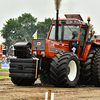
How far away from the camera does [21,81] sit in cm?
1077

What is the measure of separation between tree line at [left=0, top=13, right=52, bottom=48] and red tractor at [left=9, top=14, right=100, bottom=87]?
49362mm

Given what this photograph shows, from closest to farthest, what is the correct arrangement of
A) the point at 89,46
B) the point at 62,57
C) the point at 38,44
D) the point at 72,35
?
the point at 62,57 < the point at 38,44 < the point at 72,35 < the point at 89,46

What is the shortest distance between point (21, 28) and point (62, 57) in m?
55.3

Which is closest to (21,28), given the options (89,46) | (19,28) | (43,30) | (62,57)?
(19,28)

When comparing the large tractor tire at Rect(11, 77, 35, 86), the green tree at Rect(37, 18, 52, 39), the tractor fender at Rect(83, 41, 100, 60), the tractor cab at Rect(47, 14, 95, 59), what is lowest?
the large tractor tire at Rect(11, 77, 35, 86)

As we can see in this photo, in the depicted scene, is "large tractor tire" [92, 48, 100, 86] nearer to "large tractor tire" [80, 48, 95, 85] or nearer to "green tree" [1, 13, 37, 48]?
"large tractor tire" [80, 48, 95, 85]

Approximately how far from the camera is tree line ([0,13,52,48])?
63.0m

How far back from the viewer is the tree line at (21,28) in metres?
63.0

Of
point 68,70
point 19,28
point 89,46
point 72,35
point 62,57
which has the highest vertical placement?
point 19,28

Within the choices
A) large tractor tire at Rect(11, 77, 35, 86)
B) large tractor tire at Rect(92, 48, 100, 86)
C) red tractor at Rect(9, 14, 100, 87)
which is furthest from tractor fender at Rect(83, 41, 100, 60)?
large tractor tire at Rect(11, 77, 35, 86)

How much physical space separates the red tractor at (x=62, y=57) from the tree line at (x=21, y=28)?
49362 mm

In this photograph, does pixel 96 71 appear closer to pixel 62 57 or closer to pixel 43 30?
pixel 62 57

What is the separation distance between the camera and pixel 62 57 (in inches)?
395

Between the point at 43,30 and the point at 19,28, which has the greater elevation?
the point at 19,28
